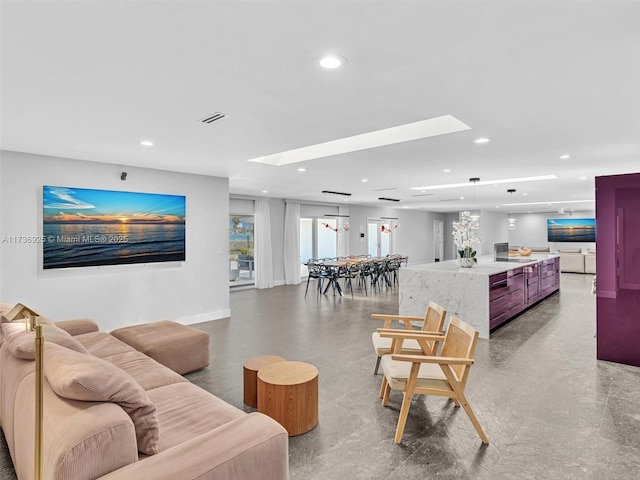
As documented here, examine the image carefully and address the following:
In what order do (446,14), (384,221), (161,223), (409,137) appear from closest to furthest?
1. (446,14)
2. (409,137)
3. (161,223)
4. (384,221)

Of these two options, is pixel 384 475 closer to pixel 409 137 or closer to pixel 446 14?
pixel 446 14

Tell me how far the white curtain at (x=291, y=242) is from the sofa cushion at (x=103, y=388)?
30.3 feet

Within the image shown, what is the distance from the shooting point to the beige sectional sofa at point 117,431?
1518mm

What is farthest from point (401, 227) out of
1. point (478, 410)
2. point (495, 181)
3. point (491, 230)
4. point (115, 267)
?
point (478, 410)

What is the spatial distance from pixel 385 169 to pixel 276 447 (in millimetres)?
4829

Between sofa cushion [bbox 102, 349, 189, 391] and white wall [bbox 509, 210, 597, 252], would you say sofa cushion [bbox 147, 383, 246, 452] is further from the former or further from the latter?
white wall [bbox 509, 210, 597, 252]

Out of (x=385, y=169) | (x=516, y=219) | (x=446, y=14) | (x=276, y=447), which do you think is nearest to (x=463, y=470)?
(x=276, y=447)

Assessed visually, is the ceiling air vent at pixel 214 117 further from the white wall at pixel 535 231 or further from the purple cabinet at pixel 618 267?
the white wall at pixel 535 231

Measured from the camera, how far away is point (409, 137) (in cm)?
418

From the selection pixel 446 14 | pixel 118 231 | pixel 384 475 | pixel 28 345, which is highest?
pixel 446 14

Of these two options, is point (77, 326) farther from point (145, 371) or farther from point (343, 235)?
point (343, 235)

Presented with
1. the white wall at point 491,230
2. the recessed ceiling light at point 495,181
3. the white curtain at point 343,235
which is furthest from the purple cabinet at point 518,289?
the white wall at point 491,230

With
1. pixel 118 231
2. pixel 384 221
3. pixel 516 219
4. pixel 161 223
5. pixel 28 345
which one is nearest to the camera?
pixel 28 345

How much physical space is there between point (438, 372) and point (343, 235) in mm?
10001
